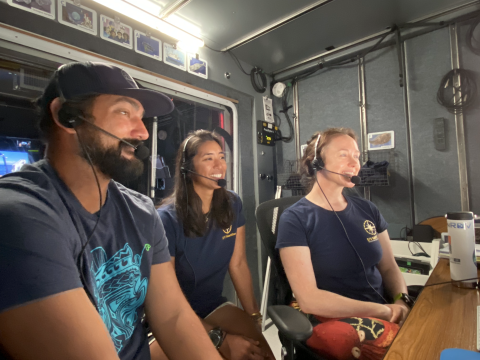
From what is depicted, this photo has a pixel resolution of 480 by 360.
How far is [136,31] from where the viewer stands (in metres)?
1.66

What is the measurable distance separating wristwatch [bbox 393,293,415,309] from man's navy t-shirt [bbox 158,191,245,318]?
35.3 inches

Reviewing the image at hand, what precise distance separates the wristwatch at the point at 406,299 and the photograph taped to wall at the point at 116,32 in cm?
209

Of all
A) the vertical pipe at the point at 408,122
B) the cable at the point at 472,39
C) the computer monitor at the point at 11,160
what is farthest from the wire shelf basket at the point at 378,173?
the computer monitor at the point at 11,160

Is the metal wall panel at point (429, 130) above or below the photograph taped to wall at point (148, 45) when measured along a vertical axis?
below

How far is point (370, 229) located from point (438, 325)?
63cm

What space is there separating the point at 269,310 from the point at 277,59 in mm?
2323

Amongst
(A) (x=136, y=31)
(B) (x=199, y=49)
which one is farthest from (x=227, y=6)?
(A) (x=136, y=31)

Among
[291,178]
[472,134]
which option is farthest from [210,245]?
[472,134]

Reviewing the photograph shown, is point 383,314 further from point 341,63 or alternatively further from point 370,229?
point 341,63

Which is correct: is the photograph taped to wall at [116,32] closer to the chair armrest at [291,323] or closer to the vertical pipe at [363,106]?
the chair armrest at [291,323]

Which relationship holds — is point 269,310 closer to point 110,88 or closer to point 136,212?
point 136,212

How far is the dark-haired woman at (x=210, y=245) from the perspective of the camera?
4.00 feet

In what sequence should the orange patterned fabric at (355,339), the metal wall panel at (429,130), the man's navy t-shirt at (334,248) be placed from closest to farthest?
the orange patterned fabric at (355,339) → the man's navy t-shirt at (334,248) → the metal wall panel at (429,130)

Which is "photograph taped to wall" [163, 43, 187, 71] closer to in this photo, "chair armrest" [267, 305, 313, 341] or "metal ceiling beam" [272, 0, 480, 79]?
"metal ceiling beam" [272, 0, 480, 79]
